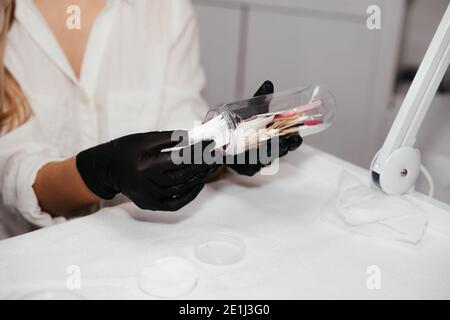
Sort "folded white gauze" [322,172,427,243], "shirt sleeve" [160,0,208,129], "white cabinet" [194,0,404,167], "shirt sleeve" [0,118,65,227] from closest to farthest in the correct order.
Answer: "folded white gauze" [322,172,427,243], "shirt sleeve" [0,118,65,227], "shirt sleeve" [160,0,208,129], "white cabinet" [194,0,404,167]

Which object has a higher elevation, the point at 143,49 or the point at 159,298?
the point at 143,49

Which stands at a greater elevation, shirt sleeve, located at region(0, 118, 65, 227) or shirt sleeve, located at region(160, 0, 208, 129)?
shirt sleeve, located at region(160, 0, 208, 129)

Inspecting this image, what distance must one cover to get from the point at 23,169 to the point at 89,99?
6.9 inches

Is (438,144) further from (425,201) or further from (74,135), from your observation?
(74,135)

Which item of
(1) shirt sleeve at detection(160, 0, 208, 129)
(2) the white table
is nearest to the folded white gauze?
(2) the white table

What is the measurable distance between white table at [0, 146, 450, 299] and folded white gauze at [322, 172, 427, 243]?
14 mm

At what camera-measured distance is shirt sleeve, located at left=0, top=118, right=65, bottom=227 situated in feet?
2.40

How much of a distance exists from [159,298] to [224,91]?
117 cm

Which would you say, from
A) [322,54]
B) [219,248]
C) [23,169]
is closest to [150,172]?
[219,248]

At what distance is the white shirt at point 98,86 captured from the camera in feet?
2.50

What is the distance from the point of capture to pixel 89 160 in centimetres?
66

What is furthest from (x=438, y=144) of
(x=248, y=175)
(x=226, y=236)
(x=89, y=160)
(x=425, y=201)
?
(x=89, y=160)

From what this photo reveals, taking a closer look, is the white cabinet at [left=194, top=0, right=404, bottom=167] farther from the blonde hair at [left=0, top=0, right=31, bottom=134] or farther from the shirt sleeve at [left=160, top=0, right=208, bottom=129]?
the blonde hair at [left=0, top=0, right=31, bottom=134]

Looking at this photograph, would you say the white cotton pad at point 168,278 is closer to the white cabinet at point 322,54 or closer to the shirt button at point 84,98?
the shirt button at point 84,98
